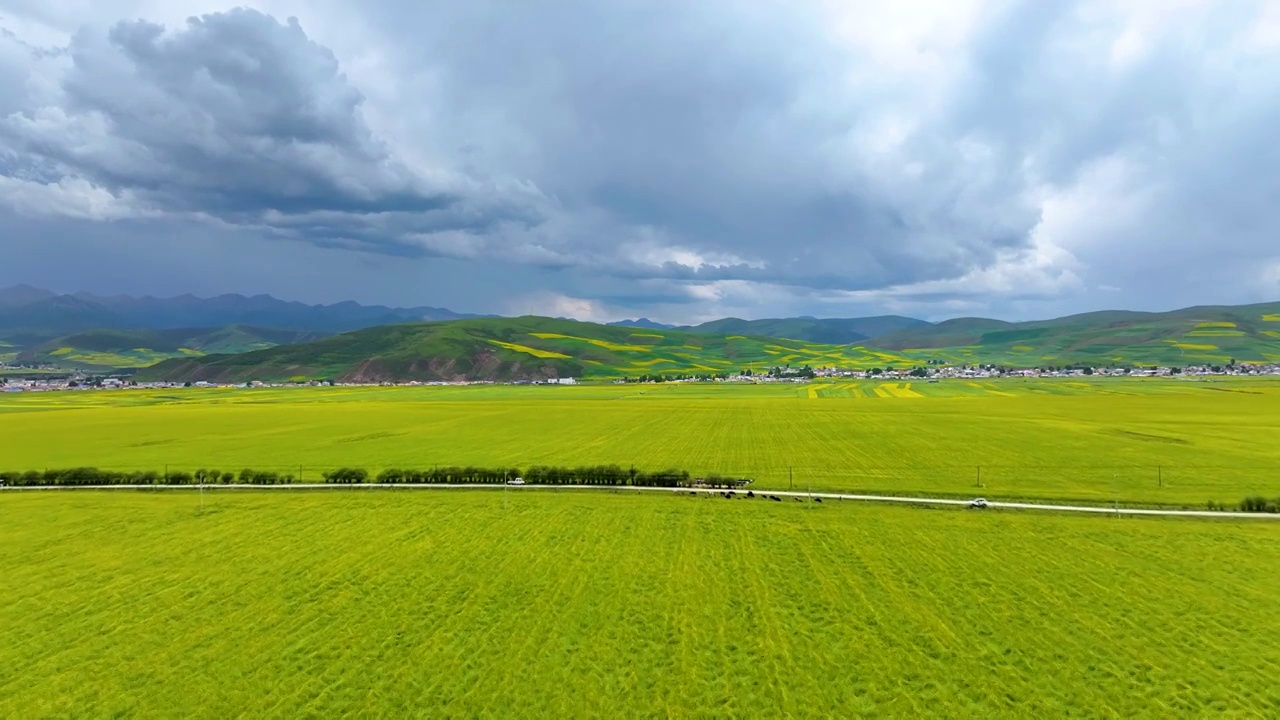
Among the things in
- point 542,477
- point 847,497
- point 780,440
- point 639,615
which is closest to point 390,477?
point 542,477

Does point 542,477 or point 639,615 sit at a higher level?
point 542,477

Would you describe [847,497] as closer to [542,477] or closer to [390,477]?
[542,477]

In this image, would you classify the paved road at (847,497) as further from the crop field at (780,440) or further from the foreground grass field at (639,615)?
the foreground grass field at (639,615)

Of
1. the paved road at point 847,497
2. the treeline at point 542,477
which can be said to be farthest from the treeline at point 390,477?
the paved road at point 847,497

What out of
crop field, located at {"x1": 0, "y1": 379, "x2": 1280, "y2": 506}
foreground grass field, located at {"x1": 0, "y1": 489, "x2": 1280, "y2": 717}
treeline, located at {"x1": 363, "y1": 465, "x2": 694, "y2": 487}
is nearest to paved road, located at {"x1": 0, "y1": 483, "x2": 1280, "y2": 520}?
treeline, located at {"x1": 363, "y1": 465, "x2": 694, "y2": 487}

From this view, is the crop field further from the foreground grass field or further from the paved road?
the foreground grass field

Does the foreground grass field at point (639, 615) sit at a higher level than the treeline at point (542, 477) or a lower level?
lower
